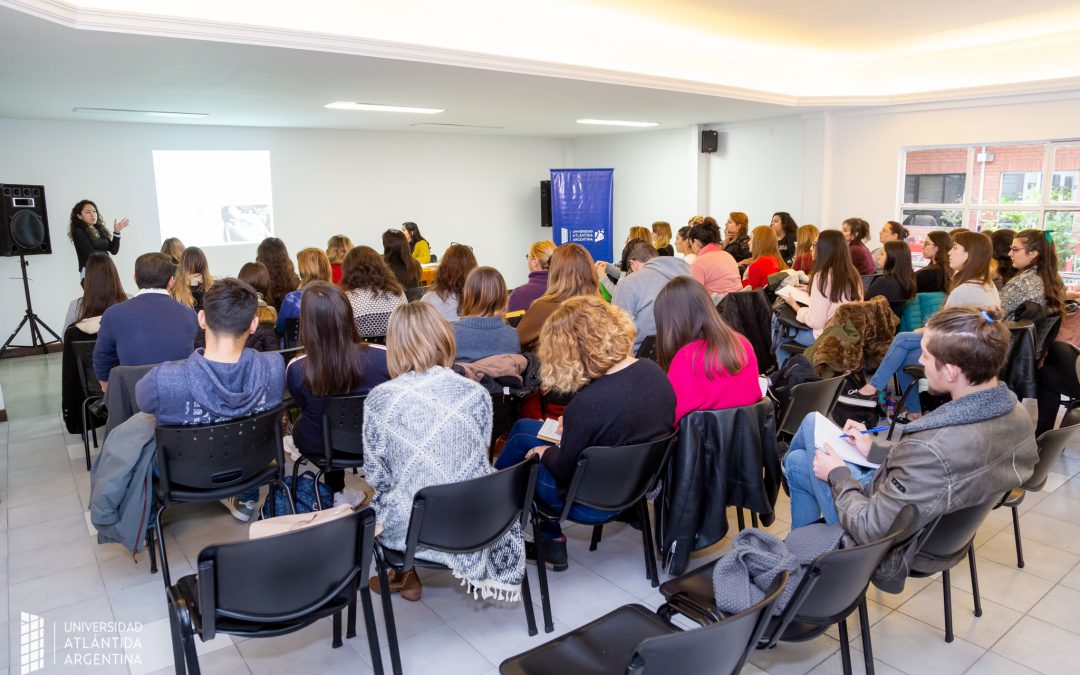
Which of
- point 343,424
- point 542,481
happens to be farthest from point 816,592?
point 343,424

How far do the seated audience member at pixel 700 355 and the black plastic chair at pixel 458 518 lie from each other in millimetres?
808

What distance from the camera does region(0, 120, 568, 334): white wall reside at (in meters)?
8.24

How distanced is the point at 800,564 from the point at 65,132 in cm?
920

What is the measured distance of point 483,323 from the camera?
364 centimetres

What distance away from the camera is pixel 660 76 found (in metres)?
6.70

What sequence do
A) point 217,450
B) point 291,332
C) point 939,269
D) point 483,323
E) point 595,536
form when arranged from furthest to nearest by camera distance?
point 939,269
point 291,332
point 483,323
point 595,536
point 217,450

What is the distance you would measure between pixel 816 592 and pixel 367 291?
328cm

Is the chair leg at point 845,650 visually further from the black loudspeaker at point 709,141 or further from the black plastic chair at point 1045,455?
the black loudspeaker at point 709,141

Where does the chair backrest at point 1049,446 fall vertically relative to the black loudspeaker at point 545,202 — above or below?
below

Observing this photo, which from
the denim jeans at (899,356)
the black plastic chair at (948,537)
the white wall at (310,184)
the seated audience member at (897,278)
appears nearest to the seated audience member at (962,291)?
the denim jeans at (899,356)

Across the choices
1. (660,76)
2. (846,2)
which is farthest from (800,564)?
(660,76)

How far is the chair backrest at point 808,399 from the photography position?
336cm

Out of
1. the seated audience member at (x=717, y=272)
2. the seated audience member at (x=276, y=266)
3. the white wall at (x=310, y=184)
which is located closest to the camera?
the seated audience member at (x=276, y=266)

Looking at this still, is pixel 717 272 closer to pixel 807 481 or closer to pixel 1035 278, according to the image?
pixel 1035 278
